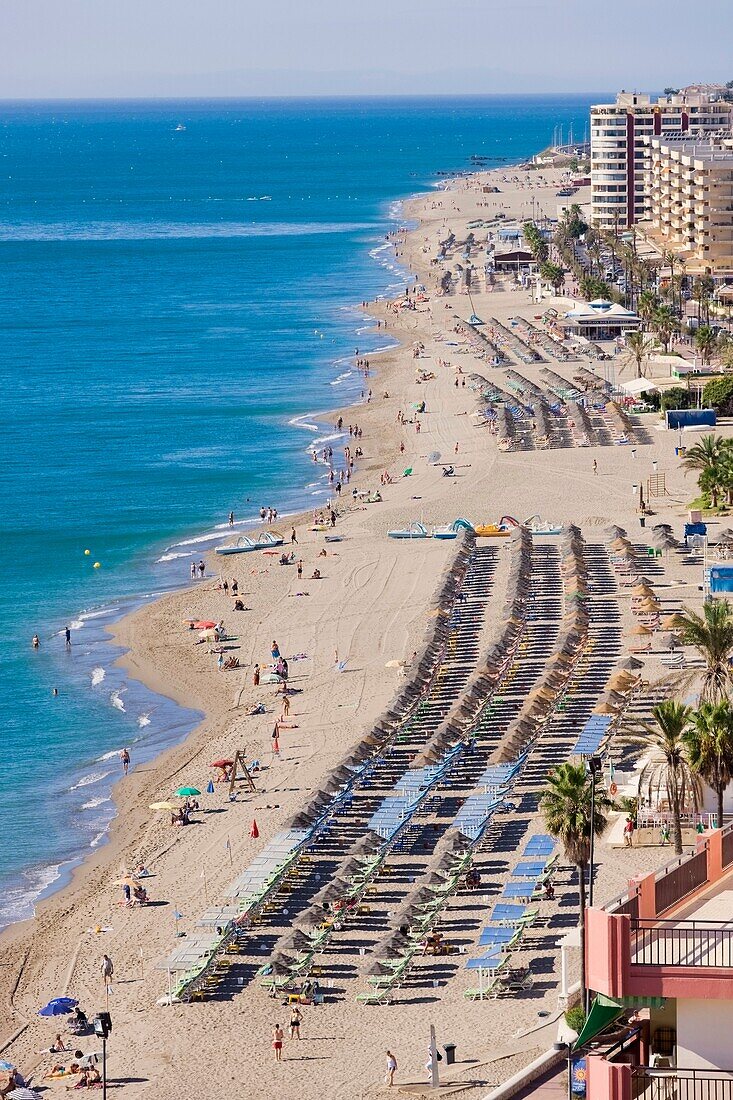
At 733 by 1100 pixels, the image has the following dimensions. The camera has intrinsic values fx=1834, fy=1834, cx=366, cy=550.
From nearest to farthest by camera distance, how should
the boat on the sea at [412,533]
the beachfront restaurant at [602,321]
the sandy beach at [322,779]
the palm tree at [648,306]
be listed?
1. the sandy beach at [322,779]
2. the boat on the sea at [412,533]
3. the palm tree at [648,306]
4. the beachfront restaurant at [602,321]

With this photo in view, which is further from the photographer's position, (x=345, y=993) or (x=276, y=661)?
(x=276, y=661)

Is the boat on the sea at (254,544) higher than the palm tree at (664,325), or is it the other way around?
the palm tree at (664,325)

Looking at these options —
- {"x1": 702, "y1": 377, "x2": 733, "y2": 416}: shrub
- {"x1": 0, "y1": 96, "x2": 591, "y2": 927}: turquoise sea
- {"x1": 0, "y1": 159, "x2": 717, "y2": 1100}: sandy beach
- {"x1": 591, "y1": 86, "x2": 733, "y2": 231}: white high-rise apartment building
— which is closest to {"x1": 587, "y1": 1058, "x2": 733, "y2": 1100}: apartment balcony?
{"x1": 0, "y1": 159, "x2": 717, "y2": 1100}: sandy beach

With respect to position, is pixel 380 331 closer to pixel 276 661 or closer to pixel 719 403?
pixel 719 403

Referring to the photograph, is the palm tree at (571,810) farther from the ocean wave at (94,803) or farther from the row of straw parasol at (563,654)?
the ocean wave at (94,803)

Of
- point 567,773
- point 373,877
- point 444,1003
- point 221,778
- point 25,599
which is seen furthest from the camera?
point 25,599

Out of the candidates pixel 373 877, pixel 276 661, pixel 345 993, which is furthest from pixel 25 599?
pixel 345 993

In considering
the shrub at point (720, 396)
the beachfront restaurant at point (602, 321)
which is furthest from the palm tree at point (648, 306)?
the shrub at point (720, 396)

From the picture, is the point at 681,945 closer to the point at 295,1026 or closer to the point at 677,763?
the point at 295,1026
